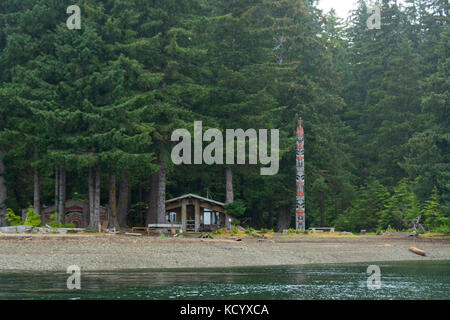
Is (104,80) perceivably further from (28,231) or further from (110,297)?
(110,297)

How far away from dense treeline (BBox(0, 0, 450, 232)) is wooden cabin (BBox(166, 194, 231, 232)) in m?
1.53

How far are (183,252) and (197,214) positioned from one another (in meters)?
14.7

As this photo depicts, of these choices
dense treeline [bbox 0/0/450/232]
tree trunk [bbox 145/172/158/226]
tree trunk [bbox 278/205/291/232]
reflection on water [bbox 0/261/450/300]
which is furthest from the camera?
tree trunk [bbox 278/205/291/232]

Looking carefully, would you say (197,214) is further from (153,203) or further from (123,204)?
(123,204)

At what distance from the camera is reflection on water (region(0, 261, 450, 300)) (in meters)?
22.3

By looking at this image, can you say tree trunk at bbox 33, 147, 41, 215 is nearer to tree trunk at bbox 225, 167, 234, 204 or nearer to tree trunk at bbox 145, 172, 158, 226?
tree trunk at bbox 145, 172, 158, 226

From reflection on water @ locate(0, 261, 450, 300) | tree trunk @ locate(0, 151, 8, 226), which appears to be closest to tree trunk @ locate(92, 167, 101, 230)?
tree trunk @ locate(0, 151, 8, 226)

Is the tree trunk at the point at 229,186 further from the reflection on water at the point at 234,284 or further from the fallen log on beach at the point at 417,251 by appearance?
the reflection on water at the point at 234,284

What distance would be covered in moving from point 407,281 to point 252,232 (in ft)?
73.1

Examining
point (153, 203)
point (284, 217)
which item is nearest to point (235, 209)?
point (153, 203)

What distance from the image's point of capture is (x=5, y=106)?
46094mm

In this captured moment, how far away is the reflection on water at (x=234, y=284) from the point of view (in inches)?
878

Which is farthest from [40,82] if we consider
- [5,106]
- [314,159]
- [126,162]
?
[314,159]

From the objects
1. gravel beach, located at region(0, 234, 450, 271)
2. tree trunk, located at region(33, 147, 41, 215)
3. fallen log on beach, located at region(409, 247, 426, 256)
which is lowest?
fallen log on beach, located at region(409, 247, 426, 256)
